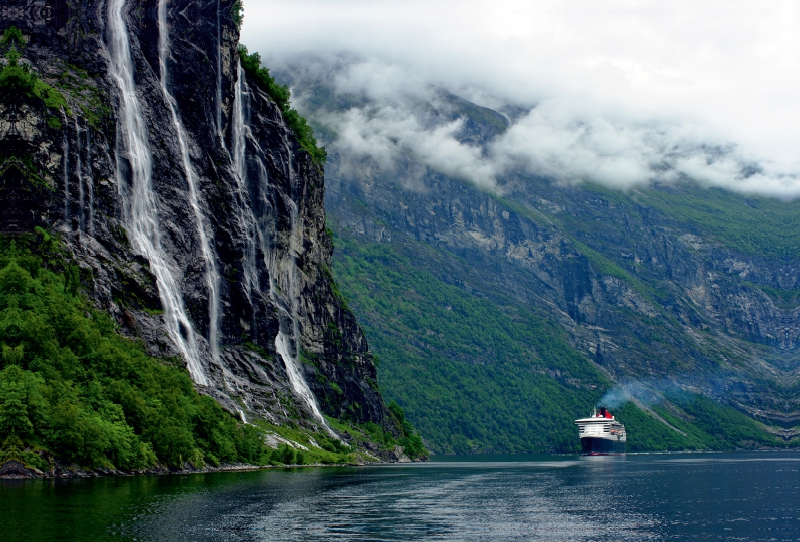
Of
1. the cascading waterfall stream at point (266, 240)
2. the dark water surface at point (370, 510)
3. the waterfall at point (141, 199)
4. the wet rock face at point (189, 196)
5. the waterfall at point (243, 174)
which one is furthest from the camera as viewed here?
the cascading waterfall stream at point (266, 240)

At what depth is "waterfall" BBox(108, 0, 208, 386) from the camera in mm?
121250

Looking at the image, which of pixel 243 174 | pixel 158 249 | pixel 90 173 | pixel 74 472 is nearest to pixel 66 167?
pixel 90 173

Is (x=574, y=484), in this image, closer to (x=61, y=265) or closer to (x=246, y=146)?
(x=61, y=265)

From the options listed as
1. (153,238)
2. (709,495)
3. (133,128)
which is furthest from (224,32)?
(709,495)

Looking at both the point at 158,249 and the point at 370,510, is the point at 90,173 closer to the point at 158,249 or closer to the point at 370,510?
the point at 158,249

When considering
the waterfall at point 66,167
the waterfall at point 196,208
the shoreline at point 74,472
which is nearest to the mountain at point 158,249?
the waterfall at point 66,167

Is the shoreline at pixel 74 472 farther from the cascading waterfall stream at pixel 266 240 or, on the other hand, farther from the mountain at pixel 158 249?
the cascading waterfall stream at pixel 266 240

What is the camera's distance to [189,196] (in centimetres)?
13675

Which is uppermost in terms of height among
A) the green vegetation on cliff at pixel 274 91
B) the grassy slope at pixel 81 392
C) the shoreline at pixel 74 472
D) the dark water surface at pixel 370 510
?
the green vegetation on cliff at pixel 274 91

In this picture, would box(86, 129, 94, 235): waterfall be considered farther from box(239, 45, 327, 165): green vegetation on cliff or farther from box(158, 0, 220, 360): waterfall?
box(239, 45, 327, 165): green vegetation on cliff

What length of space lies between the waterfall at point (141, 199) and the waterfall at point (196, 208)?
24.8 feet

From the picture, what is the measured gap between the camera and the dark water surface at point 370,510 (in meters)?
57.2

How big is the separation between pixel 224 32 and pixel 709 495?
348 feet

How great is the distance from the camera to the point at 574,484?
365 feet
